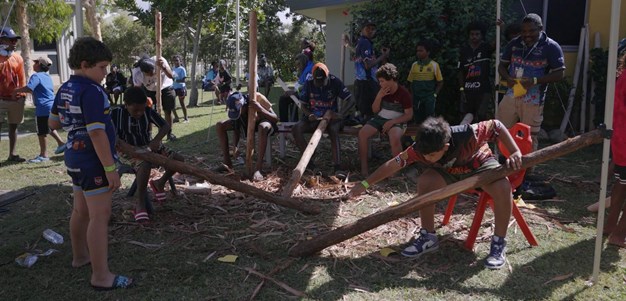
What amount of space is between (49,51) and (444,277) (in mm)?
29979

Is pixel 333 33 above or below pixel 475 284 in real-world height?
above

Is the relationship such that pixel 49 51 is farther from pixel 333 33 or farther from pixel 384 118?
pixel 384 118

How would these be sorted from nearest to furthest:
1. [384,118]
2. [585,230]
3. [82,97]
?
1. [82,97]
2. [585,230]
3. [384,118]

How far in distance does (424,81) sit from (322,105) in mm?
1694

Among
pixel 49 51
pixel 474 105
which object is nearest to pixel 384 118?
pixel 474 105

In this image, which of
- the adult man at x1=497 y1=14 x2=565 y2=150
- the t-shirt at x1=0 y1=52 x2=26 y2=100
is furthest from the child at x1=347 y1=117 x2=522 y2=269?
the t-shirt at x1=0 y1=52 x2=26 y2=100

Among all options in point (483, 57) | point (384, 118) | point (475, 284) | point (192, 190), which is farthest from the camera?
point (483, 57)

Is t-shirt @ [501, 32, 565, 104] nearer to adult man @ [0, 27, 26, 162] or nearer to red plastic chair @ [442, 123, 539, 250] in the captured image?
red plastic chair @ [442, 123, 539, 250]

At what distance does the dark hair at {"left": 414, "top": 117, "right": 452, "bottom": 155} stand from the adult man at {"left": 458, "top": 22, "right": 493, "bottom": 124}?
14.9 ft

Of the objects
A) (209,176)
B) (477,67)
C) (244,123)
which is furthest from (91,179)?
(477,67)

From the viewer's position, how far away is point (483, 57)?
7707 millimetres

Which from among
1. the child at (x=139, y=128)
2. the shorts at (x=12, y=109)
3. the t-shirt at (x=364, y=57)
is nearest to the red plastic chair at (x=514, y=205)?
the child at (x=139, y=128)

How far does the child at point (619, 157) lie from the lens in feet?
14.2

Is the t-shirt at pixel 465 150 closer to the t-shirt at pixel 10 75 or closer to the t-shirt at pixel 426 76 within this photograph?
the t-shirt at pixel 426 76
